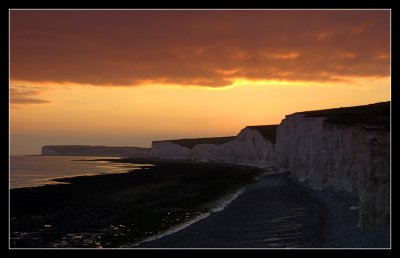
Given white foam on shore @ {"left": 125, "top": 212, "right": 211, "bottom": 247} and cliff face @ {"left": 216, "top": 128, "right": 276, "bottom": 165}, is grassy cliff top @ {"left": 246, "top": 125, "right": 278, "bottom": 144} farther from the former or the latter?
white foam on shore @ {"left": 125, "top": 212, "right": 211, "bottom": 247}

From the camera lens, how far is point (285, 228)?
20391 millimetres

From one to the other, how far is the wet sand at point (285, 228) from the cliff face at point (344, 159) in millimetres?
870

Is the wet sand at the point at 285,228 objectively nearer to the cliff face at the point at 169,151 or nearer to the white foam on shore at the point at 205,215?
the white foam on shore at the point at 205,215

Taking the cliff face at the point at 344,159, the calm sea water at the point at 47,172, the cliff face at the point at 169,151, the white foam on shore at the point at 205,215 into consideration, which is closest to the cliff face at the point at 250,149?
the calm sea water at the point at 47,172

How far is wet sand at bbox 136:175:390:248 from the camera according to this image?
54.7 ft

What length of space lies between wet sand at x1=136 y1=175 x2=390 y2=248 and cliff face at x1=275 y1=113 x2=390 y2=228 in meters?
0.87

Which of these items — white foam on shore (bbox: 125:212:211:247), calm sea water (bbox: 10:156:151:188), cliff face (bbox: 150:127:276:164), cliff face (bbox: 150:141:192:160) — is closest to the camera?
white foam on shore (bbox: 125:212:211:247)

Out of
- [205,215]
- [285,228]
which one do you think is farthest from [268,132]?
[285,228]

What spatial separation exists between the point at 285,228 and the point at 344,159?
43.6ft

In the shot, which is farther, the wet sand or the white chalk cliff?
the white chalk cliff

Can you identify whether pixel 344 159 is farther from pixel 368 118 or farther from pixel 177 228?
pixel 177 228

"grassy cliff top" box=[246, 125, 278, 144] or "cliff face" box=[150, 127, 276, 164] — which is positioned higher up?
"grassy cliff top" box=[246, 125, 278, 144]

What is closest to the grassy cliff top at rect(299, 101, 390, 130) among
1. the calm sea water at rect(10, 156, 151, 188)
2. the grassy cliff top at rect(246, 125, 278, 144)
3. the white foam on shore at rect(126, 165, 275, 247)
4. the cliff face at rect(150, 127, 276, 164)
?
the white foam on shore at rect(126, 165, 275, 247)
